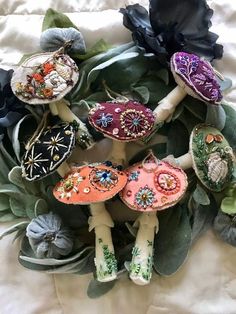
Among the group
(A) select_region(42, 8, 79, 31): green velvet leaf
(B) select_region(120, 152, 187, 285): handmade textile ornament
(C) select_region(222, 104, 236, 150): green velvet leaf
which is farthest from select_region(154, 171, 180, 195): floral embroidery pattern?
(A) select_region(42, 8, 79, 31): green velvet leaf

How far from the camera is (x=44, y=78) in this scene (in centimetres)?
69

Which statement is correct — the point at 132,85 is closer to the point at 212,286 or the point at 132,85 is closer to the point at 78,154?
the point at 78,154

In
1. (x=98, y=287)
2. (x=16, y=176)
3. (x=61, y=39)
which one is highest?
(x=61, y=39)

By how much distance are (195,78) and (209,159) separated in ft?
0.32

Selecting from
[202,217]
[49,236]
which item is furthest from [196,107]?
[49,236]

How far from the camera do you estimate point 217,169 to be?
2.22 ft

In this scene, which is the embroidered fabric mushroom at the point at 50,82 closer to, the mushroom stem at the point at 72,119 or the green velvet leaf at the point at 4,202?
the mushroom stem at the point at 72,119

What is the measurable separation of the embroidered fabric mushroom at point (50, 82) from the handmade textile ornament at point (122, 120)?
39mm

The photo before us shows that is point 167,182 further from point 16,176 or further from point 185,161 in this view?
point 16,176

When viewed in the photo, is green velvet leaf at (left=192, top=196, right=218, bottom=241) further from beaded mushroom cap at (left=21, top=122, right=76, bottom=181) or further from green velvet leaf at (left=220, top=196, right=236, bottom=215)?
beaded mushroom cap at (left=21, top=122, right=76, bottom=181)

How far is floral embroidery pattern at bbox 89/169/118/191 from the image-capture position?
0.64 meters

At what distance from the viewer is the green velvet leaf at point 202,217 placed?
27.4 inches

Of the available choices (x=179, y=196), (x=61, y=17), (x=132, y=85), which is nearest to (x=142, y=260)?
(x=179, y=196)

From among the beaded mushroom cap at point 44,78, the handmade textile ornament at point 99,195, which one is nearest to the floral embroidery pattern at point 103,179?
the handmade textile ornament at point 99,195
